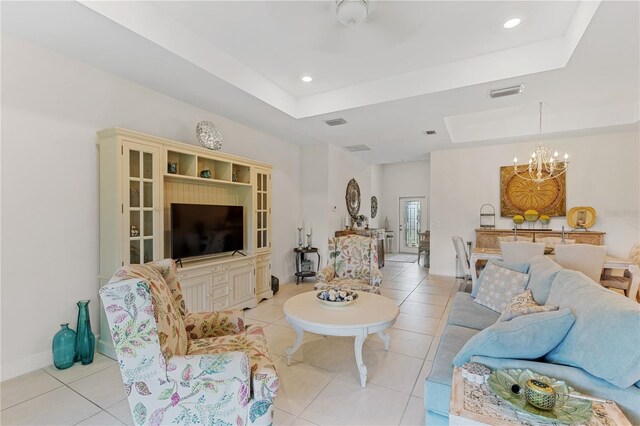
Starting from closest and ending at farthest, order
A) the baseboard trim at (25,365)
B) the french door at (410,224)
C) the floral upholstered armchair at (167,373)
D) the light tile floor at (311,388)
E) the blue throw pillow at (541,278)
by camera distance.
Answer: the floral upholstered armchair at (167,373), the light tile floor at (311,388), the blue throw pillow at (541,278), the baseboard trim at (25,365), the french door at (410,224)

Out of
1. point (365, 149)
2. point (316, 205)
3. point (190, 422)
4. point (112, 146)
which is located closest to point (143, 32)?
point (112, 146)

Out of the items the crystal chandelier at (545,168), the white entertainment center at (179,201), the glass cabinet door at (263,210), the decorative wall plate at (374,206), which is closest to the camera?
the white entertainment center at (179,201)

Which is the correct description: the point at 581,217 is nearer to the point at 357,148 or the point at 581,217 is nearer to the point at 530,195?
the point at 530,195

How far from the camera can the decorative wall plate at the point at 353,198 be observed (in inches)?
270

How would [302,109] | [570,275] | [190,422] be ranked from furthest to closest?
[302,109], [570,275], [190,422]

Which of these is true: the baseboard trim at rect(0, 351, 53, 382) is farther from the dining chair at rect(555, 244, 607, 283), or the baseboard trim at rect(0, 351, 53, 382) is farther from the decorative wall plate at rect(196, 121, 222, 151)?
the dining chair at rect(555, 244, 607, 283)

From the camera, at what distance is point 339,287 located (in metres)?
3.34

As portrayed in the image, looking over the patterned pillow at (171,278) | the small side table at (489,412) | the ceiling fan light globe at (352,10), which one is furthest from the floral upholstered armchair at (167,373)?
the ceiling fan light globe at (352,10)

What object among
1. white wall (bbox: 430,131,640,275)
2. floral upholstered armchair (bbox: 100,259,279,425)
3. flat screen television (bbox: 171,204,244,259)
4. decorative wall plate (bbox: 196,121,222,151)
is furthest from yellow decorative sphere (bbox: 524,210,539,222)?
floral upholstered armchair (bbox: 100,259,279,425)

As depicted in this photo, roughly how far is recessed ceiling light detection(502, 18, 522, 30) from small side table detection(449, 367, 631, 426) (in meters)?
2.84

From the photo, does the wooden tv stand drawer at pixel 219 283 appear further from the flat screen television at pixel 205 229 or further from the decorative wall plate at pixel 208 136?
the decorative wall plate at pixel 208 136

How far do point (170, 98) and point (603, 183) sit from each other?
700 cm

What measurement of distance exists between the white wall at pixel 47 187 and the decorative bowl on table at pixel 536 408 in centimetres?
341

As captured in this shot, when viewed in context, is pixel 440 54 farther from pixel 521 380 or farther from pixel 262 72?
pixel 521 380
